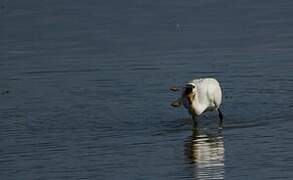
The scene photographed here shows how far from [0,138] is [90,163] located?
211 centimetres

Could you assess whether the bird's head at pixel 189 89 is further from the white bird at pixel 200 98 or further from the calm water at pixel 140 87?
the calm water at pixel 140 87

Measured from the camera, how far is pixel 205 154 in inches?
567

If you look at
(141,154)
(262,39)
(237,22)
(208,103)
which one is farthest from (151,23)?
(141,154)

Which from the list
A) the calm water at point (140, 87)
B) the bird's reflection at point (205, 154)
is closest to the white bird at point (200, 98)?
the calm water at point (140, 87)

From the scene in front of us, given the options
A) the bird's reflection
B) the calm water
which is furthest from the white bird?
the bird's reflection

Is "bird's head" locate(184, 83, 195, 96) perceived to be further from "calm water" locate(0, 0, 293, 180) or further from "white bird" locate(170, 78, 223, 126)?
"calm water" locate(0, 0, 293, 180)

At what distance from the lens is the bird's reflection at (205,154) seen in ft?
43.0

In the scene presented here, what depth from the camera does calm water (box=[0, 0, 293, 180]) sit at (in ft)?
45.5

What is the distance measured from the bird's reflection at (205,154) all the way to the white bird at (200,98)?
0.50 meters

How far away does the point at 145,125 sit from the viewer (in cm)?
1623

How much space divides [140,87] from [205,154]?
4741mm

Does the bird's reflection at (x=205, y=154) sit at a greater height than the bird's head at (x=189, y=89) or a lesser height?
lesser

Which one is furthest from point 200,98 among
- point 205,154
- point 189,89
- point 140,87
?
point 140,87

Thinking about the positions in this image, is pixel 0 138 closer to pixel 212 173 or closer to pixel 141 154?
pixel 141 154
